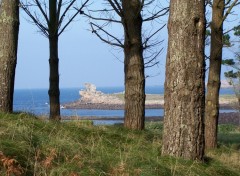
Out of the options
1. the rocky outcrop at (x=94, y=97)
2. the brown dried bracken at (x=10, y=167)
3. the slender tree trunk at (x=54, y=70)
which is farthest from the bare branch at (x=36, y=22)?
the rocky outcrop at (x=94, y=97)

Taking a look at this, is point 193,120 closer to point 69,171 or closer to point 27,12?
point 69,171

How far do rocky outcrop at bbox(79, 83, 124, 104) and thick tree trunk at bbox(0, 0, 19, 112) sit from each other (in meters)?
111

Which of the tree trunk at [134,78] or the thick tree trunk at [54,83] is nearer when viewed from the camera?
the tree trunk at [134,78]

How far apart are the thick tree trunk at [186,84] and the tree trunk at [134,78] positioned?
14.5 ft

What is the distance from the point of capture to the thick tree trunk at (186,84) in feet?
25.6

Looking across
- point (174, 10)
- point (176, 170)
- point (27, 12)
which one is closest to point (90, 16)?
point (27, 12)

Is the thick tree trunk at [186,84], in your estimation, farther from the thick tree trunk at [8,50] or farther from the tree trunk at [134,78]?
Answer: the tree trunk at [134,78]

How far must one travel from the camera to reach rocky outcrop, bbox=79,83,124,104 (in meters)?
126

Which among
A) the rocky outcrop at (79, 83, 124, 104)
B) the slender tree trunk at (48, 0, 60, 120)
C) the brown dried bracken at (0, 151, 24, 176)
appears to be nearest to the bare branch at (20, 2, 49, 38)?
the slender tree trunk at (48, 0, 60, 120)

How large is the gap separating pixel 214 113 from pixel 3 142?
8079 millimetres

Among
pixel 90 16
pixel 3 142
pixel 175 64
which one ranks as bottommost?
pixel 3 142

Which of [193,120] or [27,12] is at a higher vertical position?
[27,12]

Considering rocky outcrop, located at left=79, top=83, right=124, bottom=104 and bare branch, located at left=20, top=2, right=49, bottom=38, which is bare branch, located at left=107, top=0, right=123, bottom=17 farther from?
rocky outcrop, located at left=79, top=83, right=124, bottom=104

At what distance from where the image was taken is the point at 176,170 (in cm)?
656
